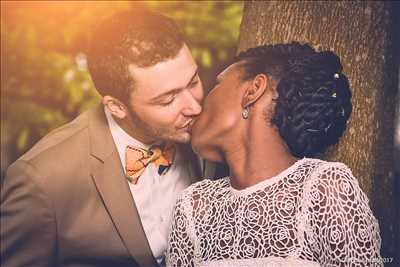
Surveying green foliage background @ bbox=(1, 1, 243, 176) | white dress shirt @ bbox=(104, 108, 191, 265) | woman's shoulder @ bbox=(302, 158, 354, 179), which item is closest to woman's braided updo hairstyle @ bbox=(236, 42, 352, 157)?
woman's shoulder @ bbox=(302, 158, 354, 179)

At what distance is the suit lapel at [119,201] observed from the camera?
294 cm

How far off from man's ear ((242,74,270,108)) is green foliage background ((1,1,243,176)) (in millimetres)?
2634

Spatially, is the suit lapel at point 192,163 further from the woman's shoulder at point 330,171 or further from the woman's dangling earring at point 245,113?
the woman's shoulder at point 330,171

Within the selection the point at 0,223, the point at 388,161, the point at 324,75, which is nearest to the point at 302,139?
the point at 324,75

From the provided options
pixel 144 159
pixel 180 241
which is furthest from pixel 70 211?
pixel 180 241

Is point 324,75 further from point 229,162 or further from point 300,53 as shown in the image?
point 229,162

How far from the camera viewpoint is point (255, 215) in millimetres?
2559

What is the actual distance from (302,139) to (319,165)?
13 cm

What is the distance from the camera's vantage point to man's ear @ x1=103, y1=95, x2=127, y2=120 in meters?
3.09

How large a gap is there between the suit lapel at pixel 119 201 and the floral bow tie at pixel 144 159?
13 centimetres

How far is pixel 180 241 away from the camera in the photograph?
275 centimetres

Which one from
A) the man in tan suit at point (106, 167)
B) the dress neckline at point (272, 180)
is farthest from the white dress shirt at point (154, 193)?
the dress neckline at point (272, 180)

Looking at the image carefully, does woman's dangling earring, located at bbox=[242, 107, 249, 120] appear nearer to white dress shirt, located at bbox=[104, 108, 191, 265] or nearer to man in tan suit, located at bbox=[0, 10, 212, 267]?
man in tan suit, located at bbox=[0, 10, 212, 267]

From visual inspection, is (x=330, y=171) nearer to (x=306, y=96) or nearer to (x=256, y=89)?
(x=306, y=96)
